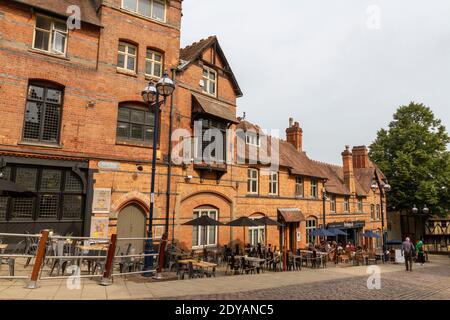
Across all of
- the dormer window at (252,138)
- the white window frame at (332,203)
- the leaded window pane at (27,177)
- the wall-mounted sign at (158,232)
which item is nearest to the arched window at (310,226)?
the white window frame at (332,203)

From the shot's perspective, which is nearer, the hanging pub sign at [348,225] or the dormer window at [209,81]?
the dormer window at [209,81]

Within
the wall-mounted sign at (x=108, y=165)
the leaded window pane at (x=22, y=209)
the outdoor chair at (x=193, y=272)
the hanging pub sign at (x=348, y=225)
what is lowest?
the outdoor chair at (x=193, y=272)

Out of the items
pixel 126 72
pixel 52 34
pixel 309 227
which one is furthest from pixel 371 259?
pixel 52 34

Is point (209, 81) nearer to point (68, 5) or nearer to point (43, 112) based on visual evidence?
point (68, 5)

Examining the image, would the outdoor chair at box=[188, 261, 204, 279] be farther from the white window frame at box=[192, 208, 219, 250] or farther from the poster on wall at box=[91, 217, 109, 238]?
the white window frame at box=[192, 208, 219, 250]

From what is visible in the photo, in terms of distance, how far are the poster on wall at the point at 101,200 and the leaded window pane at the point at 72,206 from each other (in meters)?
0.58

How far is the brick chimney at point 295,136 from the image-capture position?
2941 centimetres

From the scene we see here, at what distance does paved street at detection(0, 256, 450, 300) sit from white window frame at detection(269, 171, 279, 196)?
9.56 m

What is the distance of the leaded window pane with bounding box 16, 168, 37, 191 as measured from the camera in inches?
477

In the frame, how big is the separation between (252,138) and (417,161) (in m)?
25.5

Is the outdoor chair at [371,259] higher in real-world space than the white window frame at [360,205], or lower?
lower

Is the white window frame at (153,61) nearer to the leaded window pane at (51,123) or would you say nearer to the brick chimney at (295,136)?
the leaded window pane at (51,123)

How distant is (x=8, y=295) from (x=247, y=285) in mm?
6537

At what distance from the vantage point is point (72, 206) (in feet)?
43.5
